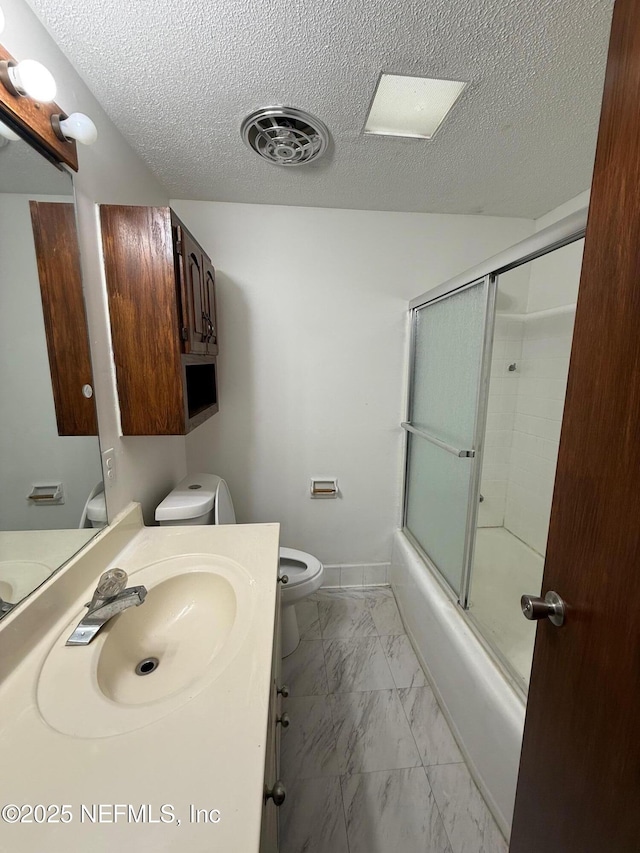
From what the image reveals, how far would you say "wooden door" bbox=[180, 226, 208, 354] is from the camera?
117 cm

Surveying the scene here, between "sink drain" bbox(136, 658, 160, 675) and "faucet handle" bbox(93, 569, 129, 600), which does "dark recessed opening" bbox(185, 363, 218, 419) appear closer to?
"faucet handle" bbox(93, 569, 129, 600)

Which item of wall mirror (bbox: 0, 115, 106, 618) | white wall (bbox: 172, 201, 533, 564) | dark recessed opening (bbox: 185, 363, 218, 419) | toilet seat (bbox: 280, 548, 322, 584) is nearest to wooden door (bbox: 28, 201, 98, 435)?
wall mirror (bbox: 0, 115, 106, 618)

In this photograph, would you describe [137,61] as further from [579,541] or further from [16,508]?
[579,541]

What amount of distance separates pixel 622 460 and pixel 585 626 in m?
0.31

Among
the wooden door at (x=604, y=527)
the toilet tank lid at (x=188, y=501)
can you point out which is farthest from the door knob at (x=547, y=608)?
the toilet tank lid at (x=188, y=501)

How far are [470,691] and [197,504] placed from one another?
1.26m

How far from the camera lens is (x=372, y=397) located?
1993mm

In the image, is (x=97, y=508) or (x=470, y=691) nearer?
(x=97, y=508)

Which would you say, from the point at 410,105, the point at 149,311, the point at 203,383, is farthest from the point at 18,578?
the point at 410,105

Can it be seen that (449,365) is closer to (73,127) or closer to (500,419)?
(500,419)

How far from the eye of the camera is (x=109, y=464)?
1.10 m

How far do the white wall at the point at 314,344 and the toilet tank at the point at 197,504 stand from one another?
1.10 ft

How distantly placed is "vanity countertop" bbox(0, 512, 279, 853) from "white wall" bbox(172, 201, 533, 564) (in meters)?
1.34

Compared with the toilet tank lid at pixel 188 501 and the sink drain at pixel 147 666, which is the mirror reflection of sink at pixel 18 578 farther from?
the toilet tank lid at pixel 188 501
